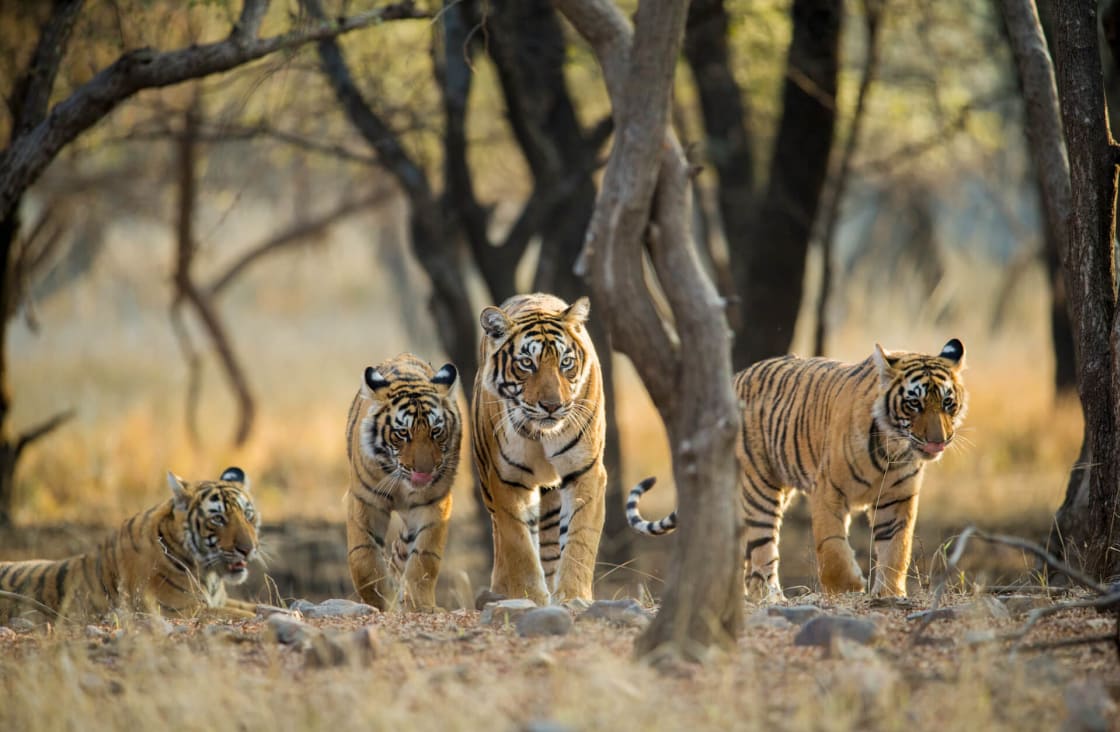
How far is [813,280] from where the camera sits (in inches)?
1137

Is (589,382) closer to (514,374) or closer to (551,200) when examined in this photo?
(514,374)

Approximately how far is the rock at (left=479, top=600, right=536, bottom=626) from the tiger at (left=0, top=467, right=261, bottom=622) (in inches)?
60.8

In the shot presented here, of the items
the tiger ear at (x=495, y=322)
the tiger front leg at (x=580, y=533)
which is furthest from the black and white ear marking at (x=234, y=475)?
the tiger front leg at (x=580, y=533)

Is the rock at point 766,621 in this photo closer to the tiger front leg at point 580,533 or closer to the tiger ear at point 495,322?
the tiger front leg at point 580,533

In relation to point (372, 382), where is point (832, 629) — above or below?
below

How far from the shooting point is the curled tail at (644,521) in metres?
5.97

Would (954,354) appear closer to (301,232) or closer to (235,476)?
(235,476)

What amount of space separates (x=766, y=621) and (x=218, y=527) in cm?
276

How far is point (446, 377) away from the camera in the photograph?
623 cm

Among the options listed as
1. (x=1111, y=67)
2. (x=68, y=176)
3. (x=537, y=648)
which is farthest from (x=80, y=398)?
(x=537, y=648)

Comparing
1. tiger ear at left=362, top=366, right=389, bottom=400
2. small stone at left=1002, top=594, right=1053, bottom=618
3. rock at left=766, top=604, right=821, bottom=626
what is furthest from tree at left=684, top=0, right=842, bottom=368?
rock at left=766, top=604, right=821, bottom=626

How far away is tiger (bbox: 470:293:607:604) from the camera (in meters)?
5.80

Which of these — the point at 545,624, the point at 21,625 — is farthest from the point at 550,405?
the point at 21,625

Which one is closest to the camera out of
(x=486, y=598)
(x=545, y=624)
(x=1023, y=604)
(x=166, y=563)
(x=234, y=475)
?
(x=545, y=624)
